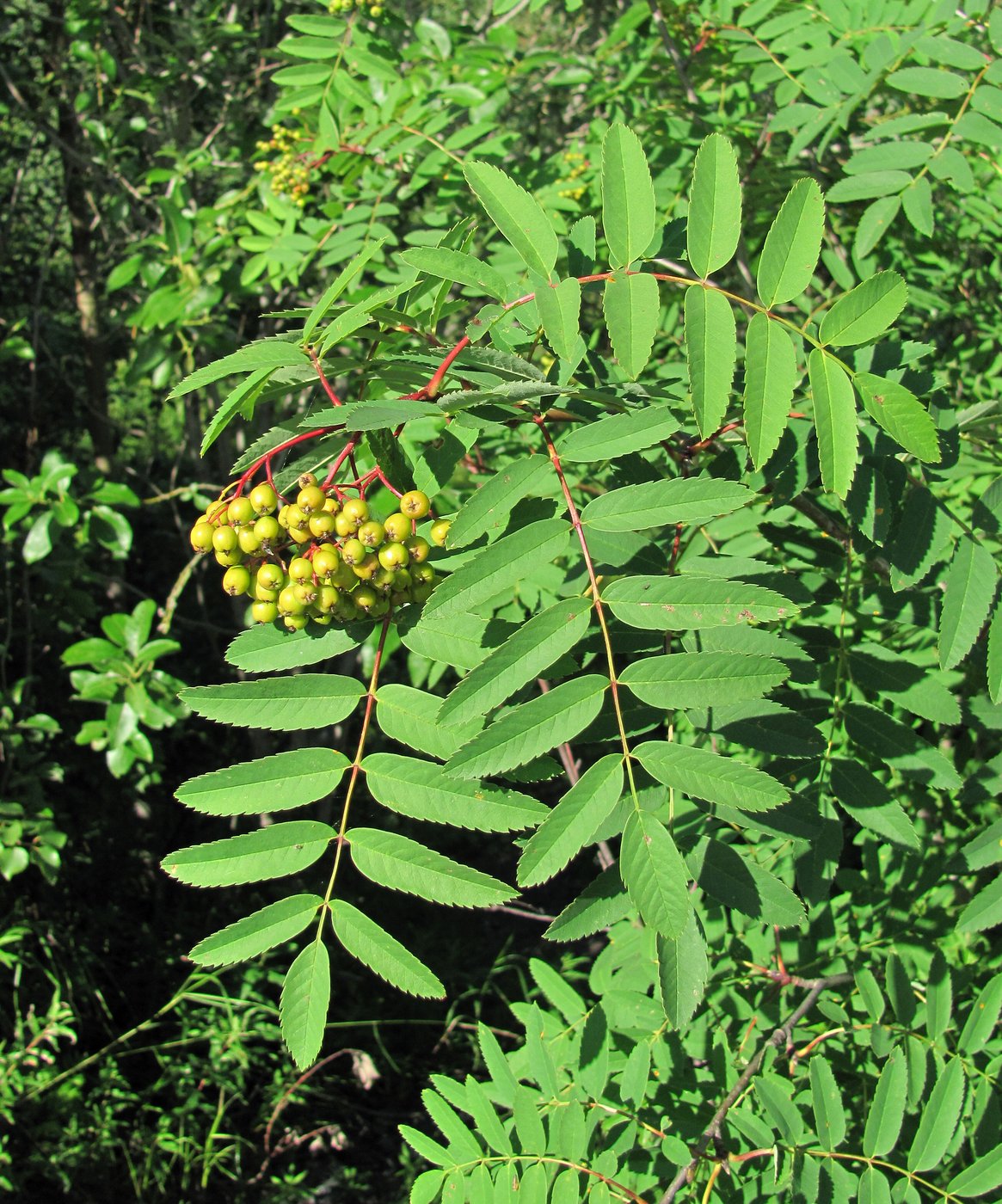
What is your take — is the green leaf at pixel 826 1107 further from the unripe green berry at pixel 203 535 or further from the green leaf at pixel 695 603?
the unripe green berry at pixel 203 535

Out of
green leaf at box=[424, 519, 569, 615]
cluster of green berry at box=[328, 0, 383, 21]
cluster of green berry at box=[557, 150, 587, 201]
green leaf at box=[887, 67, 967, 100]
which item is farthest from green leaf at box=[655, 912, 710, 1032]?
cluster of green berry at box=[328, 0, 383, 21]

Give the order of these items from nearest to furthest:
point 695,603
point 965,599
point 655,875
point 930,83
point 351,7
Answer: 1. point 655,875
2. point 695,603
3. point 965,599
4. point 930,83
5. point 351,7

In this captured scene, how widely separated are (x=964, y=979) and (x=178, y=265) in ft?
9.62

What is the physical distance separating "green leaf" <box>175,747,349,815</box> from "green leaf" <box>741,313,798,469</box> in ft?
2.24

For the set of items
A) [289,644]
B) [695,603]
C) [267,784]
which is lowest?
[267,784]

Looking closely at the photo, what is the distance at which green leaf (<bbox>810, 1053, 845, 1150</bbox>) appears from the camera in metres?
1.49

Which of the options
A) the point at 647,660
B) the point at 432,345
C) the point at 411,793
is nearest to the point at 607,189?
the point at 432,345

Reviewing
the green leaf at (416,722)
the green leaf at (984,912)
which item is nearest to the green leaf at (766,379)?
the green leaf at (416,722)

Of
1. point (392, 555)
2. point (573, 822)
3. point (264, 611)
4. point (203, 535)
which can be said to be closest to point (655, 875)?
point (573, 822)

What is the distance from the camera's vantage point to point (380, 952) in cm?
121

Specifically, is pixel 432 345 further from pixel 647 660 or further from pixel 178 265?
pixel 178 265

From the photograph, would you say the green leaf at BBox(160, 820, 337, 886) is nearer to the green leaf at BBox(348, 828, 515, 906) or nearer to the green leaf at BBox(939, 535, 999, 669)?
the green leaf at BBox(348, 828, 515, 906)

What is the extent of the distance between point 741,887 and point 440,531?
24.2 inches

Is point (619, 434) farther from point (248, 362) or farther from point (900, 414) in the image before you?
point (248, 362)
